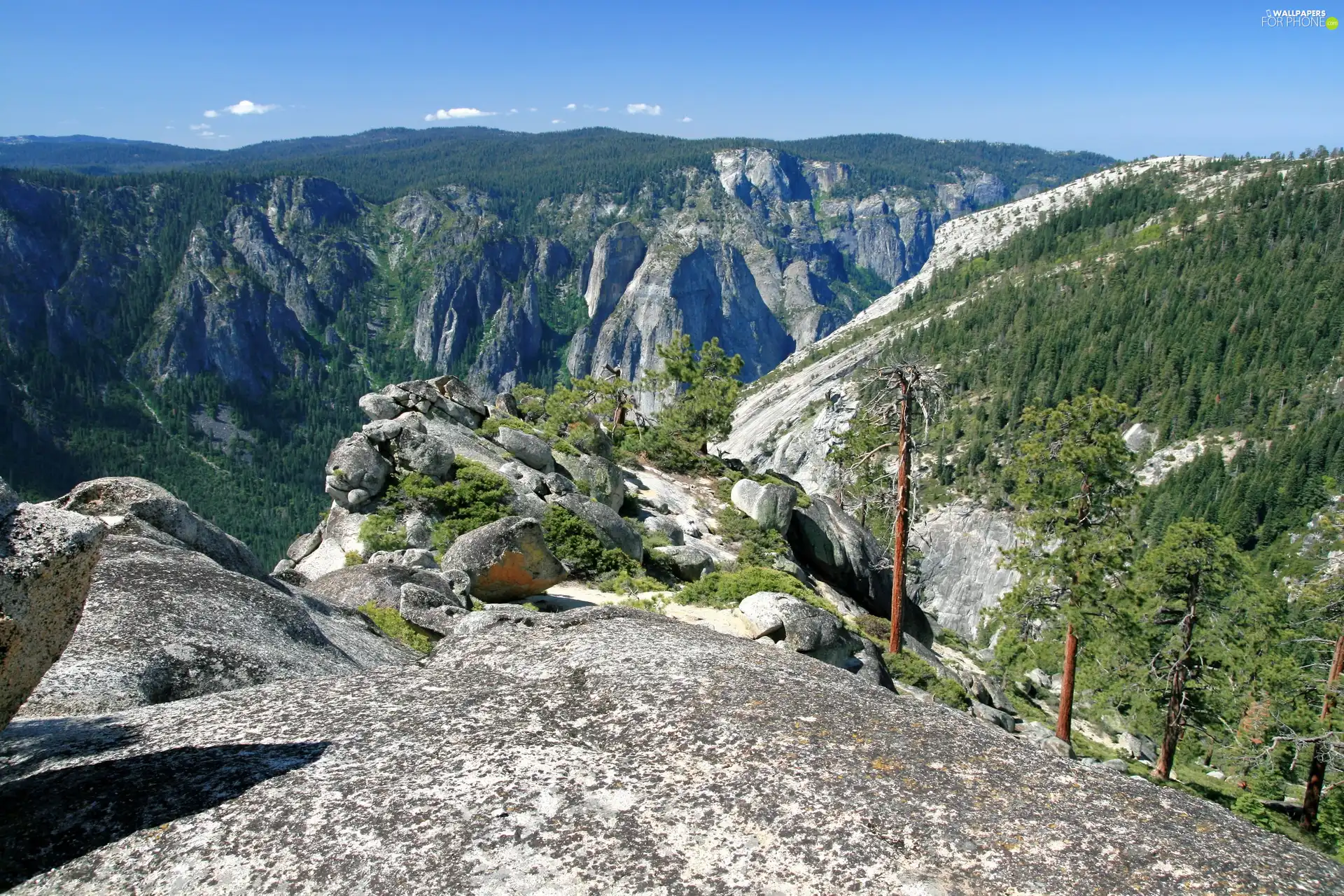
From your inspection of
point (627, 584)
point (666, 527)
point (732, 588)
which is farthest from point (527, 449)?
point (732, 588)

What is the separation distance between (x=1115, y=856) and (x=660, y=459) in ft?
129

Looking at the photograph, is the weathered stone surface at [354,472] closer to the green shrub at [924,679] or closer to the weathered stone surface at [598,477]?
the weathered stone surface at [598,477]

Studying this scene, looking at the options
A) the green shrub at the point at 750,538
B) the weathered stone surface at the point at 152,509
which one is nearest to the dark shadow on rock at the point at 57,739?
the weathered stone surface at the point at 152,509

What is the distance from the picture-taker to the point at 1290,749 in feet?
103

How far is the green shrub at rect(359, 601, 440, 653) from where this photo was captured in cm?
1442

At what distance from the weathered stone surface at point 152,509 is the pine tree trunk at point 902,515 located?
55.2 feet

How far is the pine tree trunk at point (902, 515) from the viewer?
22.6 m

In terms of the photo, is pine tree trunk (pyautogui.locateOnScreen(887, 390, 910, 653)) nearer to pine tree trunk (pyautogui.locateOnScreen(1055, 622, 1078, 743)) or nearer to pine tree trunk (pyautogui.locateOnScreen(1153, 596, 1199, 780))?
pine tree trunk (pyautogui.locateOnScreen(1055, 622, 1078, 743))

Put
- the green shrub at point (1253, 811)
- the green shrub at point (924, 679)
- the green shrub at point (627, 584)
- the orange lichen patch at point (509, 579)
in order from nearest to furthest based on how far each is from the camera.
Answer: the orange lichen patch at point (509, 579) < the green shrub at point (924, 679) < the green shrub at point (1253, 811) < the green shrub at point (627, 584)

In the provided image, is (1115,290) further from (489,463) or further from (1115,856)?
(1115,856)

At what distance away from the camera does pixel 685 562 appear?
91.4ft

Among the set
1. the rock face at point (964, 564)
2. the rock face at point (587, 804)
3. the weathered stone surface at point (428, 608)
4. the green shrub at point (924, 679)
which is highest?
the rock face at point (587, 804)

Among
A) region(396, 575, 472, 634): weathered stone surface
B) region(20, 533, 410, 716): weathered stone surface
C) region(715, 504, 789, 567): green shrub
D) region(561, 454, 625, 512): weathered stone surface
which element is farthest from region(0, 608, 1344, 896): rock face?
region(561, 454, 625, 512): weathered stone surface

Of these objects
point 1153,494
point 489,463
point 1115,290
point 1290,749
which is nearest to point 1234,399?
point 1153,494
